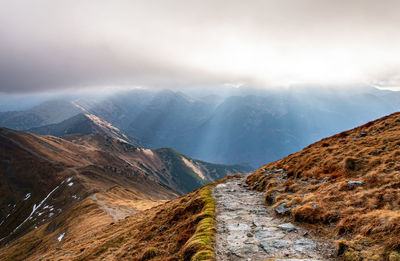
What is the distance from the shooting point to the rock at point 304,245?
10055 millimetres

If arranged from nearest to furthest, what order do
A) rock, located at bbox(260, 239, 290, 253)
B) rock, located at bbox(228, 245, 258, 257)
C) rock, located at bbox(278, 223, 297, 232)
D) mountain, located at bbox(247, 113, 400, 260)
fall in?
mountain, located at bbox(247, 113, 400, 260) < rock, located at bbox(228, 245, 258, 257) < rock, located at bbox(260, 239, 290, 253) < rock, located at bbox(278, 223, 297, 232)

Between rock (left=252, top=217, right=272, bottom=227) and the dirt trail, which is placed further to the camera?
the dirt trail

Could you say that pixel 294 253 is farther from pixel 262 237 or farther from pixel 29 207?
pixel 29 207

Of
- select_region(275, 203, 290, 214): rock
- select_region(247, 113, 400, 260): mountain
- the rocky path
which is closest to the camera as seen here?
select_region(247, 113, 400, 260): mountain

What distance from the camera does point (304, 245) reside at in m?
10.4

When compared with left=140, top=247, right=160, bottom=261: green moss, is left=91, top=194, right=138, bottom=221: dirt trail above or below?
below

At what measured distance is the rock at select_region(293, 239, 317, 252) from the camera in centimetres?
1005

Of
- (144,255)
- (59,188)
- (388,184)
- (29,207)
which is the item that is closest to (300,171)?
(388,184)

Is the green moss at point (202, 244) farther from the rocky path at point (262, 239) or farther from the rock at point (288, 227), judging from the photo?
the rock at point (288, 227)

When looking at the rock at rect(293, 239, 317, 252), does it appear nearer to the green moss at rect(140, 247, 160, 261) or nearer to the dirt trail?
the green moss at rect(140, 247, 160, 261)

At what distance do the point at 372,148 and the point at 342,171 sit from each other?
520 cm

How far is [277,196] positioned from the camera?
18828mm

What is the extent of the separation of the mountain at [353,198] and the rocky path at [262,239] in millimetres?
994

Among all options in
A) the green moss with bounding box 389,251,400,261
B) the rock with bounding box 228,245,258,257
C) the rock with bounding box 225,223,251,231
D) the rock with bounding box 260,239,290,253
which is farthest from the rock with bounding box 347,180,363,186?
the rock with bounding box 228,245,258,257
